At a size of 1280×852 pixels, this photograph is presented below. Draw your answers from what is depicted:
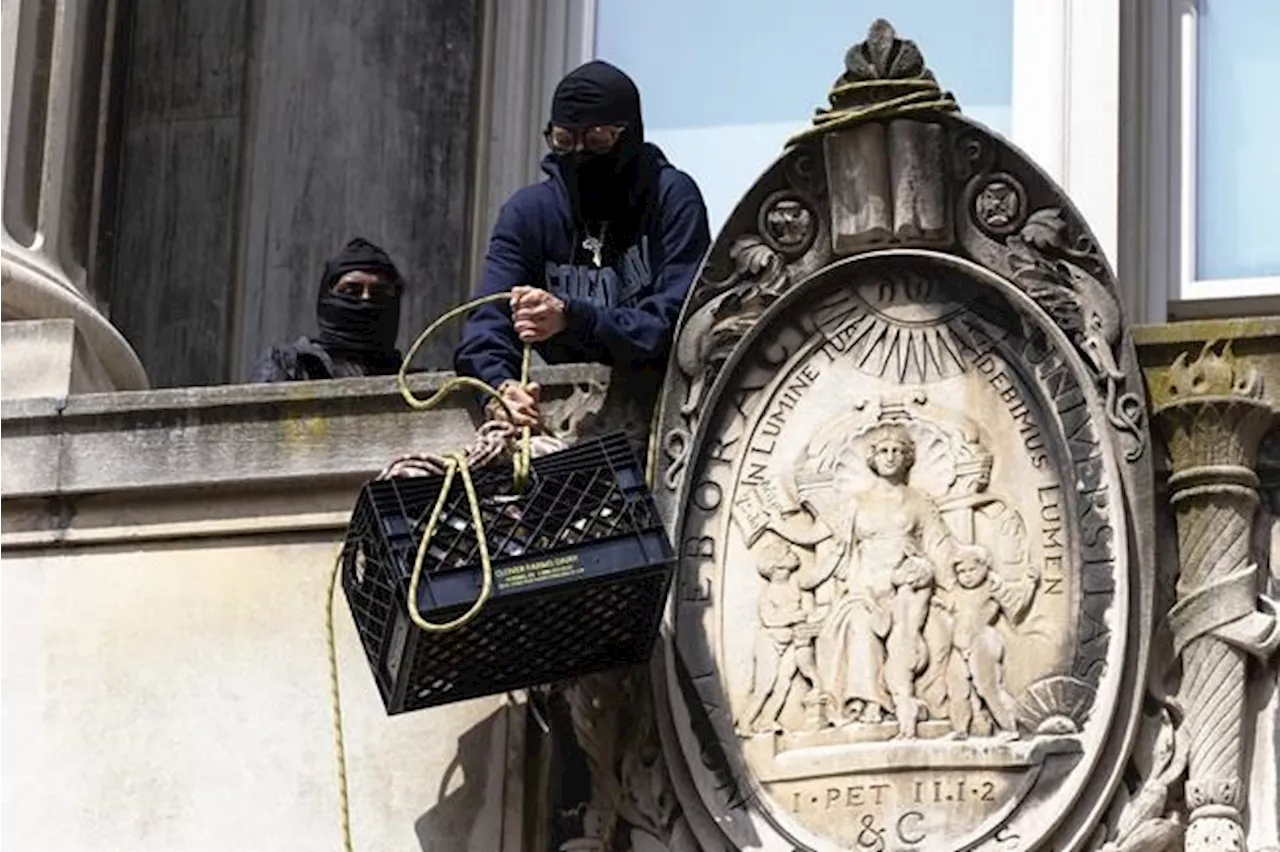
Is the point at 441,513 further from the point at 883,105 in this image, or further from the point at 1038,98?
the point at 1038,98

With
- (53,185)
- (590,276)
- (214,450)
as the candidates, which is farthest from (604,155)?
(53,185)

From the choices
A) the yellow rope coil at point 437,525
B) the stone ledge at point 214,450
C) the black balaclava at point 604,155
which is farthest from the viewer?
the black balaclava at point 604,155

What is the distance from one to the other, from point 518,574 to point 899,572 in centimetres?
108

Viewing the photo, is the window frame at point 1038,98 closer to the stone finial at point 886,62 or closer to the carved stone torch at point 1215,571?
the stone finial at point 886,62

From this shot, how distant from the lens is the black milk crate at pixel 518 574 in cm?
1265

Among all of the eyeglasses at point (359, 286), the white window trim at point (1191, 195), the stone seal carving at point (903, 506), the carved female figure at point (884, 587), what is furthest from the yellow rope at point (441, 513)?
the white window trim at point (1191, 195)

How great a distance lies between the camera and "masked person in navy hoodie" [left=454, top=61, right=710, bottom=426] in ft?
44.3

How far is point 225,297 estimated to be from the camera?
15859mm

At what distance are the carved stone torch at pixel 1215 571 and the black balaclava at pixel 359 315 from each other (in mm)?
2714

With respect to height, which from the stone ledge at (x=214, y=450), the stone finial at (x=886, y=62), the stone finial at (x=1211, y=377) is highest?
the stone finial at (x=886, y=62)

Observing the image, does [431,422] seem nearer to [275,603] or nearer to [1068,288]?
[275,603]

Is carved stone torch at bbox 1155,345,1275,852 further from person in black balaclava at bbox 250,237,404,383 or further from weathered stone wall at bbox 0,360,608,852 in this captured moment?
person in black balaclava at bbox 250,237,404,383

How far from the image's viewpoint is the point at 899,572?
13.0 metres

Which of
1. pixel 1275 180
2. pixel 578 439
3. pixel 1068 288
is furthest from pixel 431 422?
pixel 1275 180
